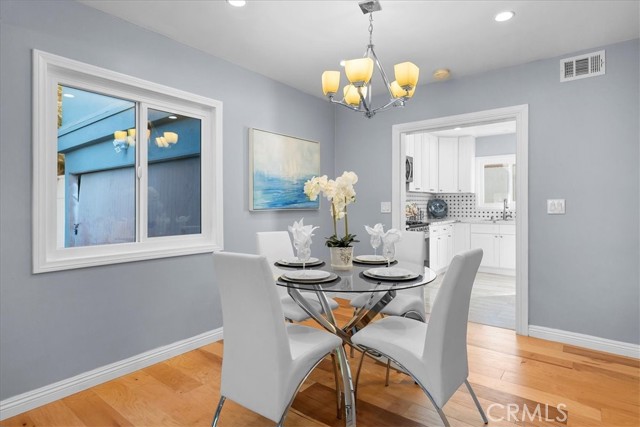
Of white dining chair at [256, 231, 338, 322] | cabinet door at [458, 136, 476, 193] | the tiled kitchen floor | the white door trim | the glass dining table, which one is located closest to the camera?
the glass dining table

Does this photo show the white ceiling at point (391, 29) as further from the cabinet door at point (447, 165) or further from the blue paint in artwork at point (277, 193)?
the cabinet door at point (447, 165)

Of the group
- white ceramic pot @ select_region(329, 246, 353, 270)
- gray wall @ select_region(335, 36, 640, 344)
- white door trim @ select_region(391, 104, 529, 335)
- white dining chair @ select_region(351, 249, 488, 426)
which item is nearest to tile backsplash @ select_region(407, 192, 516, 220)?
white door trim @ select_region(391, 104, 529, 335)

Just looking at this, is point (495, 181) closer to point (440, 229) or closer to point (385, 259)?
point (440, 229)

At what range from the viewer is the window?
6.27 meters

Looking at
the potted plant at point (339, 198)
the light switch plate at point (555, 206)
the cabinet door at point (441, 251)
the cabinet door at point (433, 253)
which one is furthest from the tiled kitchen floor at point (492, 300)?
the potted plant at point (339, 198)

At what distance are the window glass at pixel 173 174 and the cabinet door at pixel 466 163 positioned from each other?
15.9 ft

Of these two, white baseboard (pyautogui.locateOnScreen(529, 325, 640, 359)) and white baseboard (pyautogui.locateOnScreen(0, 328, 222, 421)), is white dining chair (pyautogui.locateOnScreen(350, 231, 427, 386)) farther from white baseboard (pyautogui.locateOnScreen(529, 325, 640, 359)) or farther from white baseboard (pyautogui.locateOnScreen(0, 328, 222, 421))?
white baseboard (pyautogui.locateOnScreen(0, 328, 222, 421))

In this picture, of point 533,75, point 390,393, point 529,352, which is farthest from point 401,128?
point 390,393

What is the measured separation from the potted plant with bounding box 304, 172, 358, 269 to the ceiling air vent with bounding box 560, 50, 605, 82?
86.7 inches

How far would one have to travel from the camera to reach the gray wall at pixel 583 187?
9.10 ft

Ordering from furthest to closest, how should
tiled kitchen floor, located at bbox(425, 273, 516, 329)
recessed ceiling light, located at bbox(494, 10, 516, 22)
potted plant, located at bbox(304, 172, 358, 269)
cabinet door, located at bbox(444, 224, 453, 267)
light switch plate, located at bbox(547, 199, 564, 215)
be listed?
cabinet door, located at bbox(444, 224, 453, 267), tiled kitchen floor, located at bbox(425, 273, 516, 329), light switch plate, located at bbox(547, 199, 564, 215), recessed ceiling light, located at bbox(494, 10, 516, 22), potted plant, located at bbox(304, 172, 358, 269)

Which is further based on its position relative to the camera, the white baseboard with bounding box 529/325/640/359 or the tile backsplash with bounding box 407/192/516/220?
the tile backsplash with bounding box 407/192/516/220

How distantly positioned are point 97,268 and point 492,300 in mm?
4041

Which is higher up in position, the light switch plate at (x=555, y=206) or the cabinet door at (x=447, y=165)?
Result: the cabinet door at (x=447, y=165)
